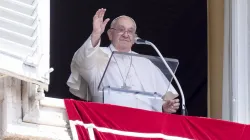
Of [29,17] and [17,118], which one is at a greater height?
[29,17]

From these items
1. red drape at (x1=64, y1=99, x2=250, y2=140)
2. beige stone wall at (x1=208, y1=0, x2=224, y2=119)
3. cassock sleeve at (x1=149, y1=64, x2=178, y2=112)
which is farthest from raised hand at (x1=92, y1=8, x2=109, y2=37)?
beige stone wall at (x1=208, y1=0, x2=224, y2=119)

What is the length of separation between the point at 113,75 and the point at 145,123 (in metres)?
0.55

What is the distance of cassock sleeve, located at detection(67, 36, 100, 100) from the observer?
835 cm

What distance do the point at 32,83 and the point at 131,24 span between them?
113cm

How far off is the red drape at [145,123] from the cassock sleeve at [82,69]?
0.58 meters

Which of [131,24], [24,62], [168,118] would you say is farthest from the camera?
[131,24]

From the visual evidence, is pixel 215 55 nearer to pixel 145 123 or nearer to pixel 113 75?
pixel 113 75

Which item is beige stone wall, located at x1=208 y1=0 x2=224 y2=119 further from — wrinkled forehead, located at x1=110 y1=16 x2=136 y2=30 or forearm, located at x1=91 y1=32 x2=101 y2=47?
forearm, located at x1=91 y1=32 x2=101 y2=47

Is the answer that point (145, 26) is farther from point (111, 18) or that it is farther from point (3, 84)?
point (3, 84)

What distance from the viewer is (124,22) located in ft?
28.0

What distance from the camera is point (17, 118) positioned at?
24.8 feet

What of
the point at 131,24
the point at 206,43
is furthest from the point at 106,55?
the point at 206,43

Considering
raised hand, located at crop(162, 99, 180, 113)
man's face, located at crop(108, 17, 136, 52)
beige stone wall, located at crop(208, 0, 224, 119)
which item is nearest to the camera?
raised hand, located at crop(162, 99, 180, 113)

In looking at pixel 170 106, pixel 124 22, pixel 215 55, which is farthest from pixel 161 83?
pixel 215 55
